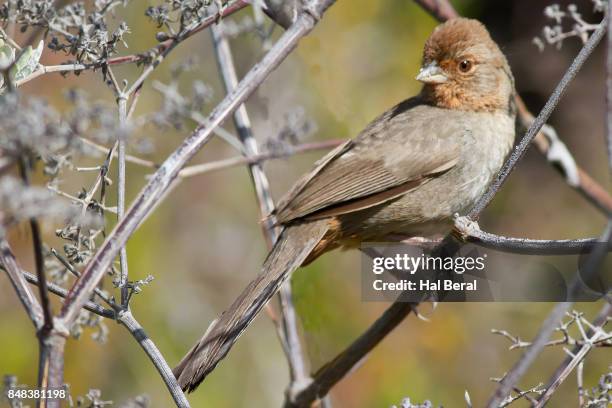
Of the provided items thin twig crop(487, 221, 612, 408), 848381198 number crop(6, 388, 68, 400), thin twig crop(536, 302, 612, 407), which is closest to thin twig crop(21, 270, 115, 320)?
848381198 number crop(6, 388, 68, 400)

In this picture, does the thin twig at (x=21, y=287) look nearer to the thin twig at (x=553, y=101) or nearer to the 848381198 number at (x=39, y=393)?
the 848381198 number at (x=39, y=393)

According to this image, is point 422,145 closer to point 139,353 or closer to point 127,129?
point 139,353

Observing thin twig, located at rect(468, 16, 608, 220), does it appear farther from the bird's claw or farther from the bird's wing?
the bird's wing

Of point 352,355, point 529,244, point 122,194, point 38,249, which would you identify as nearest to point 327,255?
point 352,355

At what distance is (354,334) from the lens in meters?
4.78

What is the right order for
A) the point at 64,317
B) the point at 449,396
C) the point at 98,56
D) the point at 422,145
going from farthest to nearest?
the point at 449,396, the point at 422,145, the point at 98,56, the point at 64,317

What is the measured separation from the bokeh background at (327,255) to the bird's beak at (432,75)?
713 mm

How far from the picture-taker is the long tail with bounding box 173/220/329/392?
7.83 ft

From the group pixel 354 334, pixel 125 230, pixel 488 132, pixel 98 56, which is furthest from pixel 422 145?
pixel 125 230

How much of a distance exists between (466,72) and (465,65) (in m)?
0.04

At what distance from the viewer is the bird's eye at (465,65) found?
3912 mm

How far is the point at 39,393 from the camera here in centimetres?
154

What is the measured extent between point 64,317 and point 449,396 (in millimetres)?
3654

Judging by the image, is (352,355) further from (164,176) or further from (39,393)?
(39,393)
